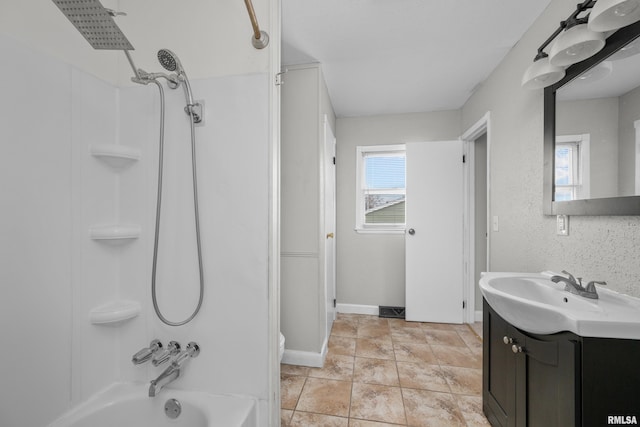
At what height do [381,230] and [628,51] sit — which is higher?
[628,51]

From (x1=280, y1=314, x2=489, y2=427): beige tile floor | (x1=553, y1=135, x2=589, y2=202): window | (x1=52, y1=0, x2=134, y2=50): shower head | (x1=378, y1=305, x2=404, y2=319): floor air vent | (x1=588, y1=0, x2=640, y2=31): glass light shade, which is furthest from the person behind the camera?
(x1=378, y1=305, x2=404, y2=319): floor air vent

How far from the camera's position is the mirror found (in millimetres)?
1095

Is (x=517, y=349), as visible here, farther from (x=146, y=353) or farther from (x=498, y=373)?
(x=146, y=353)

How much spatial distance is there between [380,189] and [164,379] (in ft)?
9.28

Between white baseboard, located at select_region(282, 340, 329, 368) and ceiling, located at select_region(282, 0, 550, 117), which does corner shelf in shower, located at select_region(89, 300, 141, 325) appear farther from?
ceiling, located at select_region(282, 0, 550, 117)

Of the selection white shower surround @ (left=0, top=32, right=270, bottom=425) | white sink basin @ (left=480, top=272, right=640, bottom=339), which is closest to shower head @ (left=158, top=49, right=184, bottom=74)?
white shower surround @ (left=0, top=32, right=270, bottom=425)

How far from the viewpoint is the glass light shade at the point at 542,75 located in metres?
1.36

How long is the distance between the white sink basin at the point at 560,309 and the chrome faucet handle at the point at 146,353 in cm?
149

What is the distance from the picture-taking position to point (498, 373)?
1.39 m

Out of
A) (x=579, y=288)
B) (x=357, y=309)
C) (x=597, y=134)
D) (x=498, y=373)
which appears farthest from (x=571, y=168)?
(x=357, y=309)

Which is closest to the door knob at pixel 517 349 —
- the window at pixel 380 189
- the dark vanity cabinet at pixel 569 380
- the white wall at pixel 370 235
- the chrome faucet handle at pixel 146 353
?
the dark vanity cabinet at pixel 569 380

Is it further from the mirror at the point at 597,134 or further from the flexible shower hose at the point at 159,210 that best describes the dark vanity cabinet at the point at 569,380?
the flexible shower hose at the point at 159,210

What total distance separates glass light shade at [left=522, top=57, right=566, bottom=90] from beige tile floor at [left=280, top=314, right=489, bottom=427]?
1.96m

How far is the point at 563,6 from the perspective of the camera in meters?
1.43
